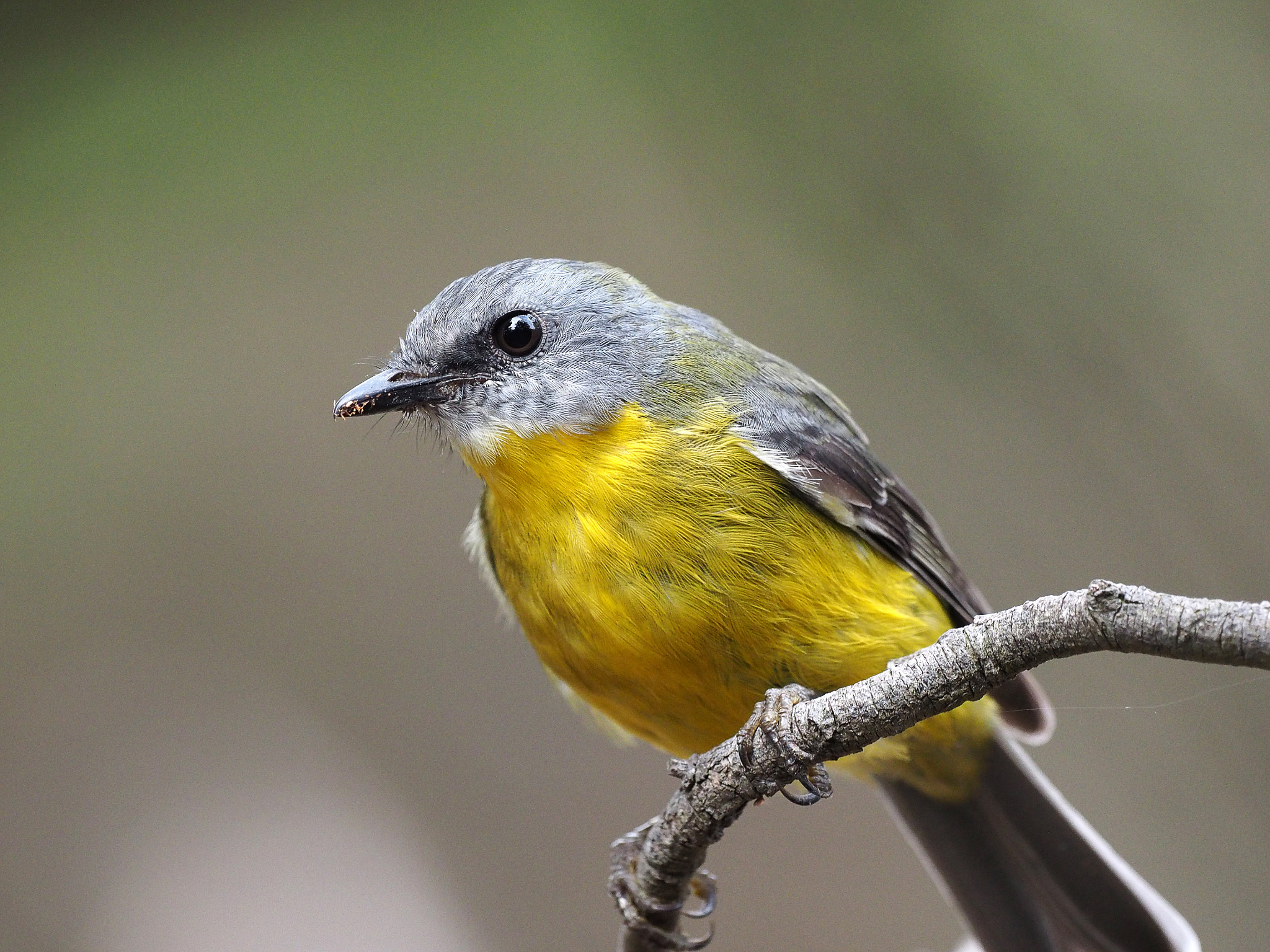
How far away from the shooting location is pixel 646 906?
2775mm

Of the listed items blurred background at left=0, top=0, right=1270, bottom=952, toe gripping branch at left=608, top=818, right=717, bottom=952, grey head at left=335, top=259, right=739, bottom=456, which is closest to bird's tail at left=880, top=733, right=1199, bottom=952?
toe gripping branch at left=608, top=818, right=717, bottom=952

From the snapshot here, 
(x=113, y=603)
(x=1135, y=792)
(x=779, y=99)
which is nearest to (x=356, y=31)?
(x=779, y=99)

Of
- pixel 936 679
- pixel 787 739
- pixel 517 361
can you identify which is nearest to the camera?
pixel 936 679

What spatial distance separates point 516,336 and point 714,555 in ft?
2.72

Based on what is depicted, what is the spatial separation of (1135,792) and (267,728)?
412 centimetres

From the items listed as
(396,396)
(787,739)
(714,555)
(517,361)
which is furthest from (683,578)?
(396,396)

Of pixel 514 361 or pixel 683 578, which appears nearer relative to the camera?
pixel 683 578

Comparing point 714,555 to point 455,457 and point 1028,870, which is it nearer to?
point 455,457

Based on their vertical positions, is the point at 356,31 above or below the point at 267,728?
above

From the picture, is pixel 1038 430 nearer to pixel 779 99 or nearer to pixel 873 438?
pixel 873 438

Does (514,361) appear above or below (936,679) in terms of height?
above

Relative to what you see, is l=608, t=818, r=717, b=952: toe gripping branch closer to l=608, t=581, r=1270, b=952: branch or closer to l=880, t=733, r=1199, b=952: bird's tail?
l=608, t=581, r=1270, b=952: branch

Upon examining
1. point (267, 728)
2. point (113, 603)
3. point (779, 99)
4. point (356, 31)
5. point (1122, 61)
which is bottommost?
point (267, 728)

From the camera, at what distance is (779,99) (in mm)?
4676
